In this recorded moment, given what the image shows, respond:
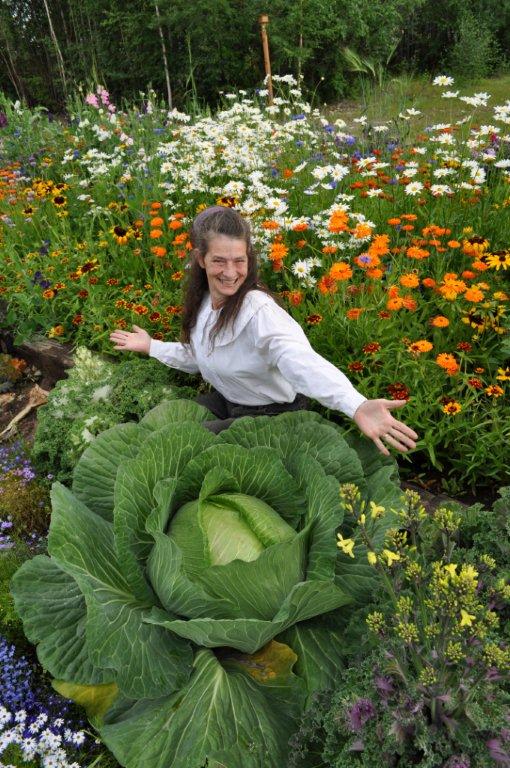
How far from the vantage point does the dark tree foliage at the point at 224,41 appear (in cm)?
1027

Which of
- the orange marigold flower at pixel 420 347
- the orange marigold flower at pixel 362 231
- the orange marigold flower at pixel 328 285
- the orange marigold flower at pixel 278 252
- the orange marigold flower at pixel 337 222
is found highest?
the orange marigold flower at pixel 337 222

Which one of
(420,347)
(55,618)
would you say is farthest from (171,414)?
(420,347)

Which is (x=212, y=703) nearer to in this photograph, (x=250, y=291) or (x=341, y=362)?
(x=250, y=291)

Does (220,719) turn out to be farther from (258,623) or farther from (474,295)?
(474,295)

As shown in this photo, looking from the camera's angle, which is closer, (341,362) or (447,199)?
(341,362)

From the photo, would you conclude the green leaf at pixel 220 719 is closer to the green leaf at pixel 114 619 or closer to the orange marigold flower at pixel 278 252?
the green leaf at pixel 114 619

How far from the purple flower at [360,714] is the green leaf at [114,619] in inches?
21.0

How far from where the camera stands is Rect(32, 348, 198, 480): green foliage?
2775mm

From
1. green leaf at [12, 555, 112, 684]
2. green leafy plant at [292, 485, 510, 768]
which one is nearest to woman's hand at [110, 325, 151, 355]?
green leaf at [12, 555, 112, 684]

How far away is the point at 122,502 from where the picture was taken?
1758 mm

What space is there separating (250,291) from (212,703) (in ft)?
4.60

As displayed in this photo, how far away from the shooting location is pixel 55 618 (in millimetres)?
1858

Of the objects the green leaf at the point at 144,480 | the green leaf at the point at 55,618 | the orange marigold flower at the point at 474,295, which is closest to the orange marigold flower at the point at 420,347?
the orange marigold flower at the point at 474,295

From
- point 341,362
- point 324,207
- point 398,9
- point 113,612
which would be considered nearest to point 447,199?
point 324,207
